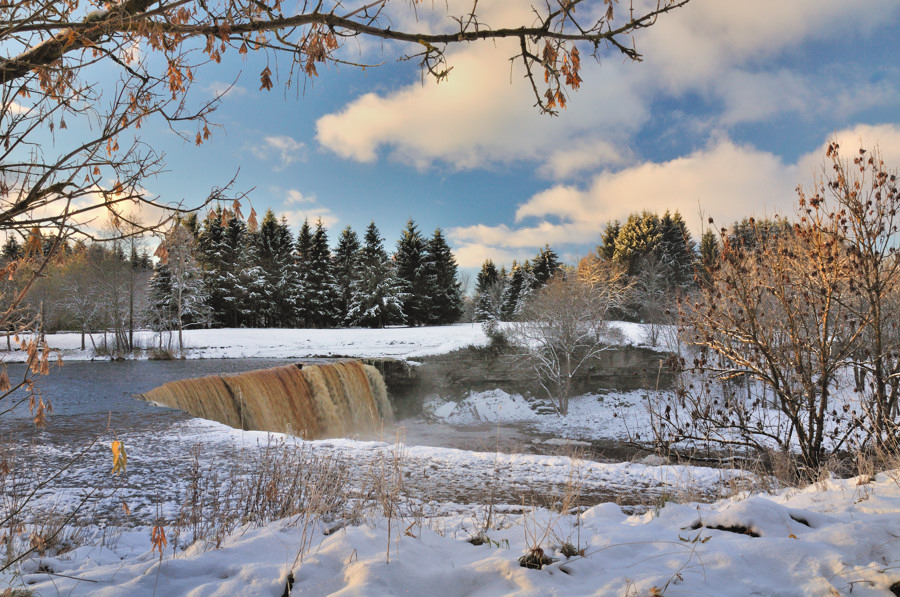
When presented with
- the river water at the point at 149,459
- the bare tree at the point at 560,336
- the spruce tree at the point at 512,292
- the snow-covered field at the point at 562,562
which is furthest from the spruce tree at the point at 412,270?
the snow-covered field at the point at 562,562

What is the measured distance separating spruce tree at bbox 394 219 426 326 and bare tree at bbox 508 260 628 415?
15045mm

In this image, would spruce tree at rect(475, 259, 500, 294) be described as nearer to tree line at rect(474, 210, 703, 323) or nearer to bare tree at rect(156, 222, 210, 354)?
tree line at rect(474, 210, 703, 323)

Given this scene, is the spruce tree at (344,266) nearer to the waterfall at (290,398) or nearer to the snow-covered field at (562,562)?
the waterfall at (290,398)

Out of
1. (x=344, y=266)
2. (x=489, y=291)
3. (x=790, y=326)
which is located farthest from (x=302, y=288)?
(x=790, y=326)

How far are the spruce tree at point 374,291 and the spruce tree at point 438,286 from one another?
231 cm

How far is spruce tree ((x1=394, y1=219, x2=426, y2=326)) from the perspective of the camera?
37062mm

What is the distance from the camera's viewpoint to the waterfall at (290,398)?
40.4ft

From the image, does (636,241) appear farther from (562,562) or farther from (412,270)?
(562,562)

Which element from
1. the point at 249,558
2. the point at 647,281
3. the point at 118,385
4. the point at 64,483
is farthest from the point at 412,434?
the point at 647,281

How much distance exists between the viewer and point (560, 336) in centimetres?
2128

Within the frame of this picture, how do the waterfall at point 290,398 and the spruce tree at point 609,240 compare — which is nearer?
the waterfall at point 290,398

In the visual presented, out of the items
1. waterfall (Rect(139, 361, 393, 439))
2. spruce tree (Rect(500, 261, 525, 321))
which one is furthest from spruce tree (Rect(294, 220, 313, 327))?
waterfall (Rect(139, 361, 393, 439))

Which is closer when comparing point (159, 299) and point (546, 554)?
point (546, 554)

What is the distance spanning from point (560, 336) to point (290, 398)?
12.1 meters
